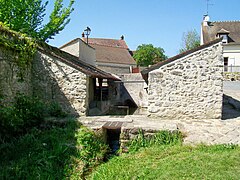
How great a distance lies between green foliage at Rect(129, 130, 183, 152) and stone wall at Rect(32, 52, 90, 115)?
280 cm

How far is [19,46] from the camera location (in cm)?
705

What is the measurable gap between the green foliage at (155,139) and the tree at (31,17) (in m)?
9.65

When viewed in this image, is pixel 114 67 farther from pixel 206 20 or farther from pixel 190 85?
pixel 190 85

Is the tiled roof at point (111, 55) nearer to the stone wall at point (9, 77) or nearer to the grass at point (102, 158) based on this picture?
the stone wall at point (9, 77)

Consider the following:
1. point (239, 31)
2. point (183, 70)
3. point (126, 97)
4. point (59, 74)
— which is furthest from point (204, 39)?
point (59, 74)

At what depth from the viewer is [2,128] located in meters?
5.77

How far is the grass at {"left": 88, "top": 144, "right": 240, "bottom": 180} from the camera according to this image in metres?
4.14

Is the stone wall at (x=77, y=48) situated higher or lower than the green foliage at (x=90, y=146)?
higher

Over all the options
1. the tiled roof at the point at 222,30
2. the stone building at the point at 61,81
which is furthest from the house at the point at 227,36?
the stone building at the point at 61,81

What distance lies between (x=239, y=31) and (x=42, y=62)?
2501cm

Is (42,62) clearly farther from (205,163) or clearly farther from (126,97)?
(126,97)

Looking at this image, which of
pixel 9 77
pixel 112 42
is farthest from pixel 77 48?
pixel 112 42

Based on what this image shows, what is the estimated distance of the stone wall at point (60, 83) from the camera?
26.9ft

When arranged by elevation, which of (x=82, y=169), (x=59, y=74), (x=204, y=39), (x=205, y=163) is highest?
(x=204, y=39)
